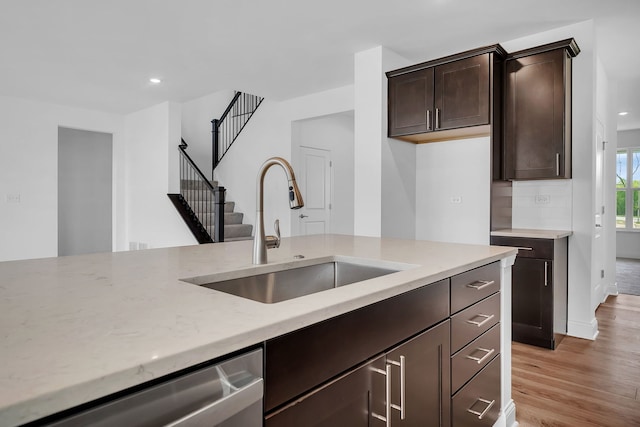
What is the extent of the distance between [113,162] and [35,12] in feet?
12.7

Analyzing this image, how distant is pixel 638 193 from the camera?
7832 mm

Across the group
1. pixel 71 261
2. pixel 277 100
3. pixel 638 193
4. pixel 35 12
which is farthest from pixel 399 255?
pixel 638 193

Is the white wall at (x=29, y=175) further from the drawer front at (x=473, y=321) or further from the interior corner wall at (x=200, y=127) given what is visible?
the drawer front at (x=473, y=321)

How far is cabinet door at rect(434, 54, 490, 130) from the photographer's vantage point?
343cm

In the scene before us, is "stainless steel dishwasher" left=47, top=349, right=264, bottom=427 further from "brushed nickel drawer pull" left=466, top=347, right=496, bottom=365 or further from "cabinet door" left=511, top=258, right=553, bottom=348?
"cabinet door" left=511, top=258, right=553, bottom=348

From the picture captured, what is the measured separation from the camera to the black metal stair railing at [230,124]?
6.72 metres

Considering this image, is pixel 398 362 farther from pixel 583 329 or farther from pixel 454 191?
pixel 454 191

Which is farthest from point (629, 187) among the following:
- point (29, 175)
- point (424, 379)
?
point (29, 175)

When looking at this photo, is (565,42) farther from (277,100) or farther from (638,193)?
(638,193)

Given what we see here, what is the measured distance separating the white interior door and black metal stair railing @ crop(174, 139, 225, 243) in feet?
4.28

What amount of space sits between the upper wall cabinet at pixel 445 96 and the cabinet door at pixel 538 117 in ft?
0.74

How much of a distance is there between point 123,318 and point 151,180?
5.80 metres

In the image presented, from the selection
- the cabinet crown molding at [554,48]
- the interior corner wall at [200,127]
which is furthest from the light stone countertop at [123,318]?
the interior corner wall at [200,127]

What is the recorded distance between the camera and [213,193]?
220 inches
